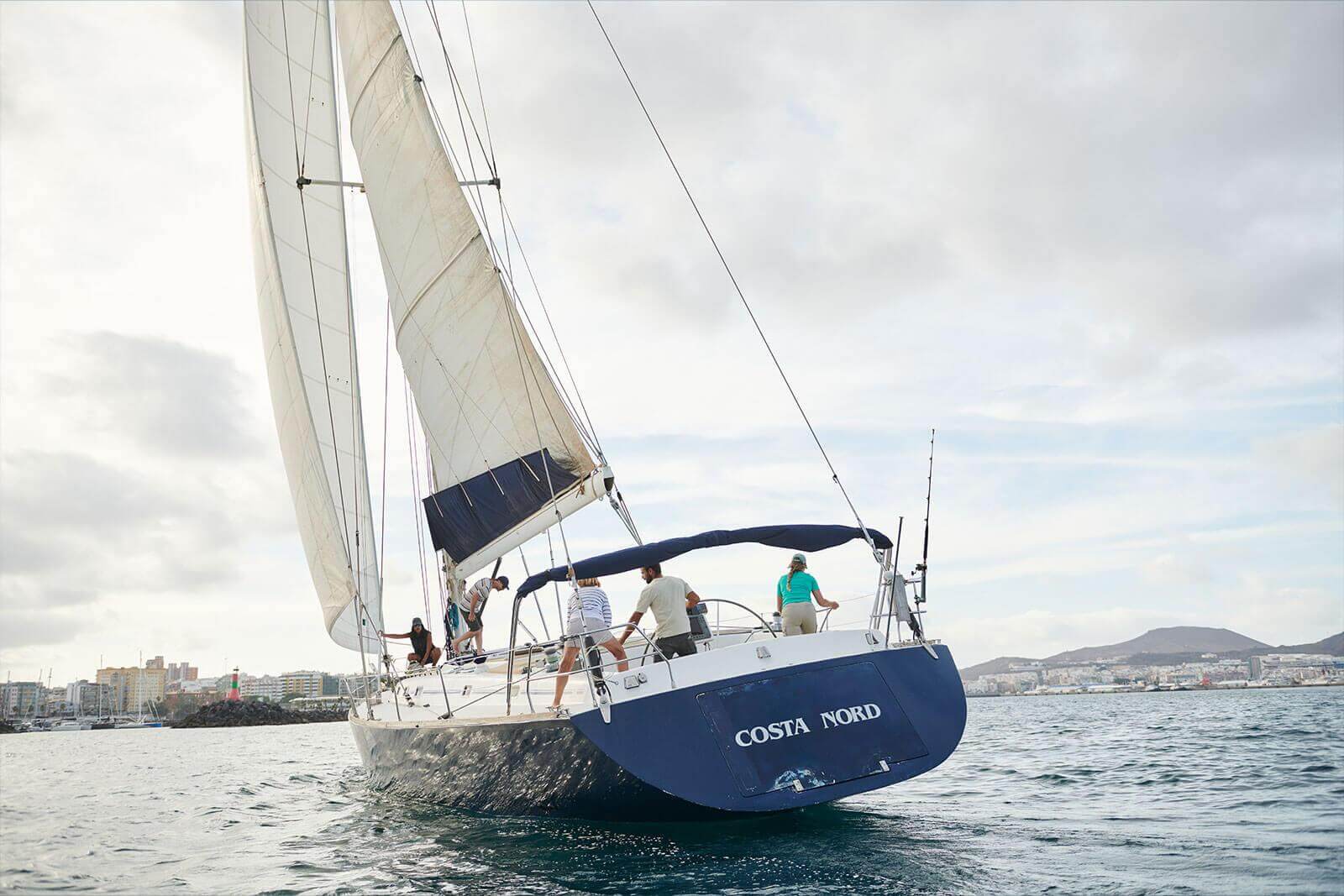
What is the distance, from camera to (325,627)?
14859 mm

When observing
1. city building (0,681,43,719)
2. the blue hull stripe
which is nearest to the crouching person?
the blue hull stripe

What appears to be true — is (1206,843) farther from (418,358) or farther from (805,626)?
(418,358)

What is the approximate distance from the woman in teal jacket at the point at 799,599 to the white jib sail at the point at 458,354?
3.93m

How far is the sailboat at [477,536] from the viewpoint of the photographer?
743cm

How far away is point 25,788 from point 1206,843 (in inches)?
→ 797

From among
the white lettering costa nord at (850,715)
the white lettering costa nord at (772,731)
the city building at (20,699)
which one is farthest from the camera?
the city building at (20,699)

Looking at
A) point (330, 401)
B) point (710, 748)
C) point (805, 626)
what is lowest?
point (710, 748)

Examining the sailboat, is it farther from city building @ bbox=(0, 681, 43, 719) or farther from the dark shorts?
city building @ bbox=(0, 681, 43, 719)

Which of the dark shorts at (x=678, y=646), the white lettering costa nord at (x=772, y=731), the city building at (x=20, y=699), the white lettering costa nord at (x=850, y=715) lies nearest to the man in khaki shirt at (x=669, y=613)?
the dark shorts at (x=678, y=646)

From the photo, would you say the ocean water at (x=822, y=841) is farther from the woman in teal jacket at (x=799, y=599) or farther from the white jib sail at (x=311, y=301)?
the white jib sail at (x=311, y=301)

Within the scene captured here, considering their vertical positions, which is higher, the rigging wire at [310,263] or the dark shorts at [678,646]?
the rigging wire at [310,263]

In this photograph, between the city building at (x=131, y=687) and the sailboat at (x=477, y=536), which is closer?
the sailboat at (x=477, y=536)

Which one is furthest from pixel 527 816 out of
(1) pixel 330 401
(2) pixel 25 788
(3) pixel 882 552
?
(2) pixel 25 788

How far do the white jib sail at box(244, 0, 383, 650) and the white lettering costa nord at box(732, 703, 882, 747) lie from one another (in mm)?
8218
